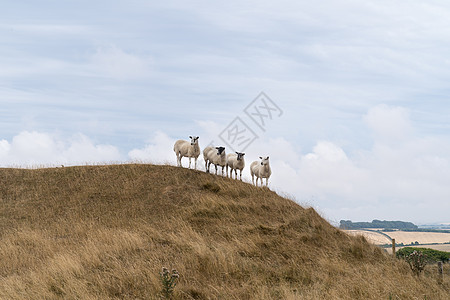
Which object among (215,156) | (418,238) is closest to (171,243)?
(215,156)

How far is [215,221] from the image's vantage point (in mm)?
21719

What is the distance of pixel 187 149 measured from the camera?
3084 centimetres

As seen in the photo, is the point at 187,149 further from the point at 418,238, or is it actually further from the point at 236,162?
the point at 418,238

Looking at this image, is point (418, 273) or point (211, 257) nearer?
point (211, 257)

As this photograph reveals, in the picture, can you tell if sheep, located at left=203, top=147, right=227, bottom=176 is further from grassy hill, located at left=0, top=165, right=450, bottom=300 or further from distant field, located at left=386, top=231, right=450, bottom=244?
distant field, located at left=386, top=231, right=450, bottom=244

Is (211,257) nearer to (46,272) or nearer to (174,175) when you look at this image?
(46,272)

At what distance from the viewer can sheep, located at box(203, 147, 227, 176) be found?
2975 cm

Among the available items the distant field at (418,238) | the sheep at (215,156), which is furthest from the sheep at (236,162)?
the distant field at (418,238)

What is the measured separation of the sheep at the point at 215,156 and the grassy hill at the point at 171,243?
178 cm

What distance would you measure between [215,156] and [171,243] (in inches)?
498

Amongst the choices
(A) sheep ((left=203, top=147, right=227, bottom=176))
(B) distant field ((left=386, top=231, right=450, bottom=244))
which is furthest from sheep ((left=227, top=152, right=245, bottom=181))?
(B) distant field ((left=386, top=231, right=450, bottom=244))

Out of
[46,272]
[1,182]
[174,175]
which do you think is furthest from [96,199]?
[46,272]

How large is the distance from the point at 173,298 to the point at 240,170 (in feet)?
65.2

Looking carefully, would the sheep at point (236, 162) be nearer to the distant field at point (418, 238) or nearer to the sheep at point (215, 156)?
the sheep at point (215, 156)
